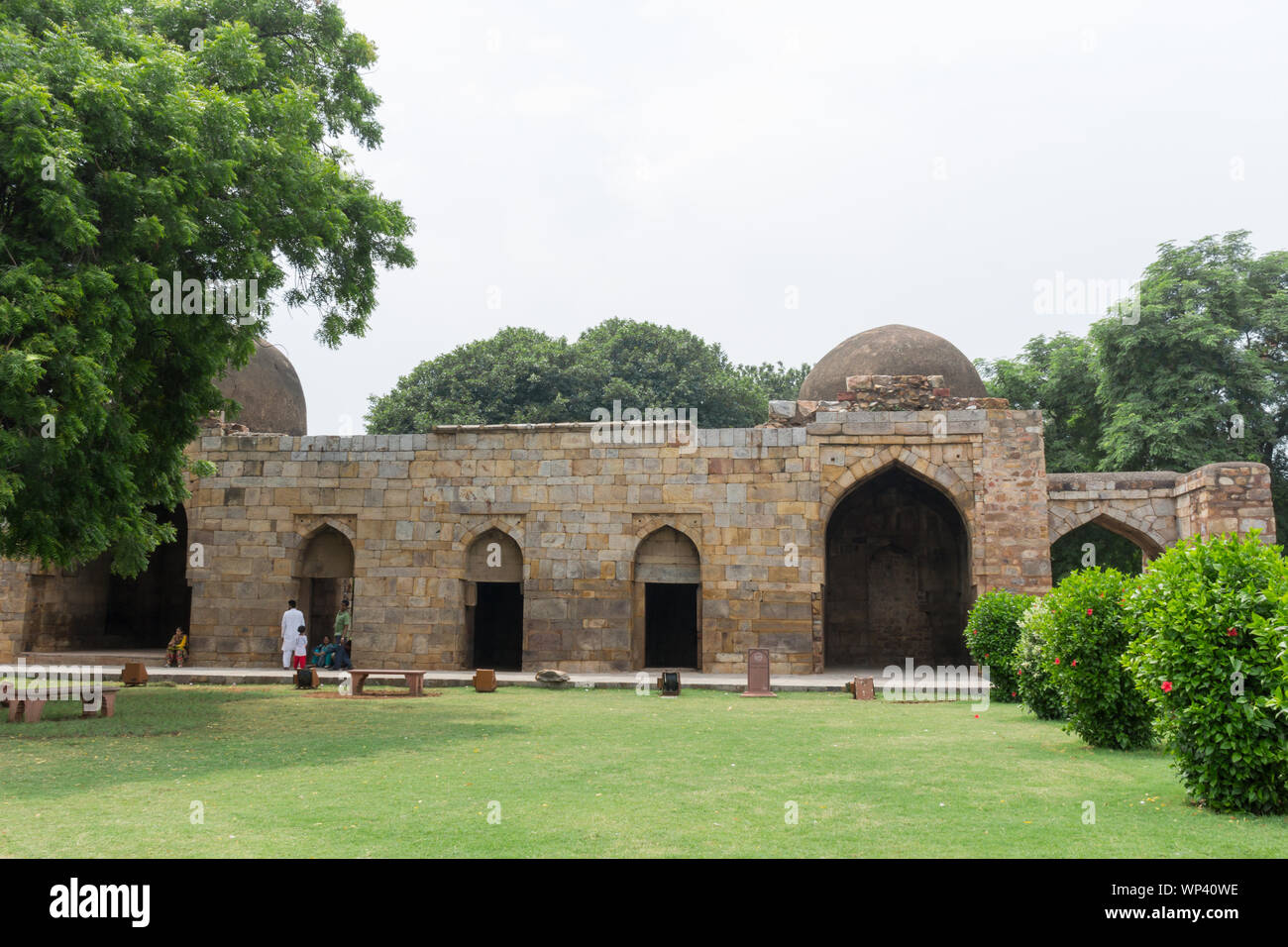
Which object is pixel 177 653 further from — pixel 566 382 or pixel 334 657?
pixel 566 382

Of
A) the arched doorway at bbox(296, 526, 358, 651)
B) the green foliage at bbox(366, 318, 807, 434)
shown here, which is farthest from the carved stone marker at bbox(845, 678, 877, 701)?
the green foliage at bbox(366, 318, 807, 434)

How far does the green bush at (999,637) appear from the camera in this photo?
12.9 metres

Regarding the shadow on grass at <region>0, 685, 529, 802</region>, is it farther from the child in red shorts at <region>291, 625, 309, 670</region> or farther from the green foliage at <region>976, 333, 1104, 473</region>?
the green foliage at <region>976, 333, 1104, 473</region>

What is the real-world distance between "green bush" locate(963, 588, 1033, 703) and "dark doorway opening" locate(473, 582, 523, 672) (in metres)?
10.2

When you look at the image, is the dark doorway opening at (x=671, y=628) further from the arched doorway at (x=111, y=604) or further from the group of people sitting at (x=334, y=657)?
the arched doorway at (x=111, y=604)

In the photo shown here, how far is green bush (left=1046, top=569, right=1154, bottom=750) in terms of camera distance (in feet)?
27.1

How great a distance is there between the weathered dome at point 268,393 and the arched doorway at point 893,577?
12090 mm

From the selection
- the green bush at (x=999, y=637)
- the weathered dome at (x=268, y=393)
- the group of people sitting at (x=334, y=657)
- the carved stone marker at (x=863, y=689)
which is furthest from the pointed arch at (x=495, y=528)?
the green bush at (x=999, y=637)

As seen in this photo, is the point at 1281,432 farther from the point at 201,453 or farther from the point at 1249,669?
the point at 201,453

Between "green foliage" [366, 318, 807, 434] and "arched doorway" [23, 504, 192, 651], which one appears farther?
"green foliage" [366, 318, 807, 434]

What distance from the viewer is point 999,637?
13.1m
